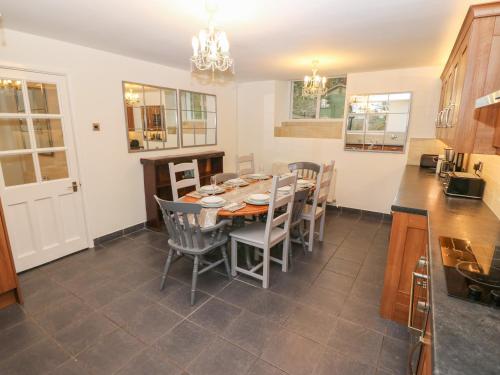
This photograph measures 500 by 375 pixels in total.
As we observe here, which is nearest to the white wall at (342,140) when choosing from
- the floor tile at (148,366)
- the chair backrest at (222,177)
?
the chair backrest at (222,177)

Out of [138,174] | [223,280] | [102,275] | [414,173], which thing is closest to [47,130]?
[138,174]

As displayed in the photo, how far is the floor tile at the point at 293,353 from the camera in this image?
166 centimetres

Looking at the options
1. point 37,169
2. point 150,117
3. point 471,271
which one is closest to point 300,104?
point 150,117

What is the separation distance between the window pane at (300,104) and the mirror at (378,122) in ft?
2.56

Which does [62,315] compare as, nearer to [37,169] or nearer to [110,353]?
[110,353]

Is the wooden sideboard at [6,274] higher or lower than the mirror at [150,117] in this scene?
lower

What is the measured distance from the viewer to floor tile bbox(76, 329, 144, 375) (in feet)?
5.48

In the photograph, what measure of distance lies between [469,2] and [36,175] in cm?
395

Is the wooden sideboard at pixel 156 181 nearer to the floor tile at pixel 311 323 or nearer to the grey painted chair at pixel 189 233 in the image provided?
the grey painted chair at pixel 189 233

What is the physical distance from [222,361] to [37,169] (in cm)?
260

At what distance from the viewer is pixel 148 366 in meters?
1.67

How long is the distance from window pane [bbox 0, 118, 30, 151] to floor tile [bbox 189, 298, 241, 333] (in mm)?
2343

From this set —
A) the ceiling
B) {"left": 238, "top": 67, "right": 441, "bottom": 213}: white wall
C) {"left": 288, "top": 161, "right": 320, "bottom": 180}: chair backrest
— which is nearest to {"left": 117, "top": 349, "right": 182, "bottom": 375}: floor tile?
the ceiling

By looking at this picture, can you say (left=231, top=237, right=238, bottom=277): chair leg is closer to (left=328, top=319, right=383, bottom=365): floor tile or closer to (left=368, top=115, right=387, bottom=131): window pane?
(left=328, top=319, right=383, bottom=365): floor tile
